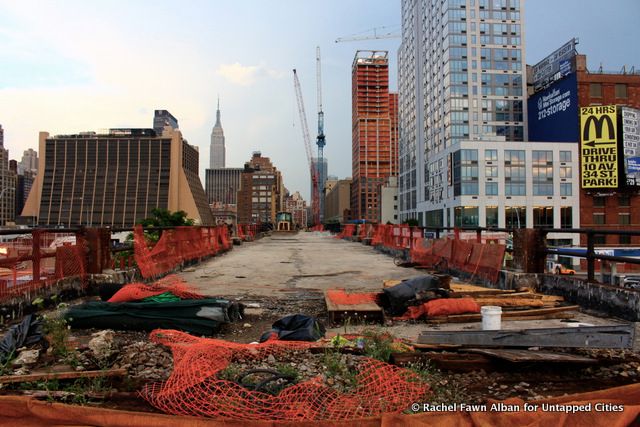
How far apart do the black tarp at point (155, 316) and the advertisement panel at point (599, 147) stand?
84236mm

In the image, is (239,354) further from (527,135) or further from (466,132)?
(527,135)

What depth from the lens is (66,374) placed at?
3.68 m

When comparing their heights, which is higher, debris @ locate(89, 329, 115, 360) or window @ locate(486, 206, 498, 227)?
window @ locate(486, 206, 498, 227)

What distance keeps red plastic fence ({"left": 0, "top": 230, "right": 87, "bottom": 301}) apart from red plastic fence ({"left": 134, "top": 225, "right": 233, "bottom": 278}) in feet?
6.76

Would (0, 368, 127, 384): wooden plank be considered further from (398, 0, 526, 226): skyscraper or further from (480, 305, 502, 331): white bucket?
(398, 0, 526, 226): skyscraper

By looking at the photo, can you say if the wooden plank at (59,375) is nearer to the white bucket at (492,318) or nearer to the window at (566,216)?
the white bucket at (492,318)

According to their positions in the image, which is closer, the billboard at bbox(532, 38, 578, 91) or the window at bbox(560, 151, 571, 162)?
the window at bbox(560, 151, 571, 162)

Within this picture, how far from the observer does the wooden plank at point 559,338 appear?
432 cm

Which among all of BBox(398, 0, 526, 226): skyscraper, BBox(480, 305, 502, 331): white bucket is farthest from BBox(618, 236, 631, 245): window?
BBox(480, 305, 502, 331): white bucket

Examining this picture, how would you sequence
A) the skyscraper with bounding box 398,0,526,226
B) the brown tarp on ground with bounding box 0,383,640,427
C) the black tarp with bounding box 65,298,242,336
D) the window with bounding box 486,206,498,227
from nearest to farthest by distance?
the brown tarp on ground with bounding box 0,383,640,427 < the black tarp with bounding box 65,298,242,336 < the window with bounding box 486,206,498,227 < the skyscraper with bounding box 398,0,526,226

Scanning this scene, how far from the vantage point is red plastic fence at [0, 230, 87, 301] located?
20.8 feet

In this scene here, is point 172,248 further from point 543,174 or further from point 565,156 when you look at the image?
point 565,156

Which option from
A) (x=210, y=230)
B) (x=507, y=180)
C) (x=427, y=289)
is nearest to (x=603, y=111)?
(x=507, y=180)

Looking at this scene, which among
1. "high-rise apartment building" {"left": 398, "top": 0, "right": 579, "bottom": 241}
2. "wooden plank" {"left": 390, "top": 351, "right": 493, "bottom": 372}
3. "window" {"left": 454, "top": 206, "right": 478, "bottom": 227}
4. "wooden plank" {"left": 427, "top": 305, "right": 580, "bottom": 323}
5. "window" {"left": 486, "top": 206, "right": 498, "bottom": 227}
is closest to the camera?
"wooden plank" {"left": 390, "top": 351, "right": 493, "bottom": 372}
